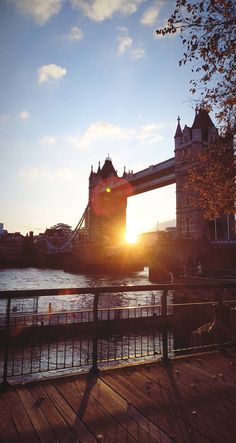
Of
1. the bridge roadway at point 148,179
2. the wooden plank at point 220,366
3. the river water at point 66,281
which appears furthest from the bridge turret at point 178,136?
the wooden plank at point 220,366

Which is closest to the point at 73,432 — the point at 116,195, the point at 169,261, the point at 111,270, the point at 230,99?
the point at 230,99

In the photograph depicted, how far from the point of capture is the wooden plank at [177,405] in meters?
3.00

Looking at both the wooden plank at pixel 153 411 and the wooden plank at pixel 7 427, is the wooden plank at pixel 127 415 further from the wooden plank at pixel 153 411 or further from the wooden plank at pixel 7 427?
the wooden plank at pixel 7 427

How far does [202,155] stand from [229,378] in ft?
29.2

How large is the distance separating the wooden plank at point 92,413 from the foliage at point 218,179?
8.80 meters

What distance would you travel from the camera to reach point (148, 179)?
71.3 metres

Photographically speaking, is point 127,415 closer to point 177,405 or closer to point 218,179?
point 177,405

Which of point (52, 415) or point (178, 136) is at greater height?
point (178, 136)

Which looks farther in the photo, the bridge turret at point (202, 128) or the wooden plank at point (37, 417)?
the bridge turret at point (202, 128)

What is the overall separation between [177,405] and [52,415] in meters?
1.38

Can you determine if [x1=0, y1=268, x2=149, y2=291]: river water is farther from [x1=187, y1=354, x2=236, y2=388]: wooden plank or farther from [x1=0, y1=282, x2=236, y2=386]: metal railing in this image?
[x1=187, y1=354, x2=236, y2=388]: wooden plank

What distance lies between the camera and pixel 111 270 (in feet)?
240

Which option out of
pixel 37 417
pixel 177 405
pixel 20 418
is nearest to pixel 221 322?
pixel 177 405

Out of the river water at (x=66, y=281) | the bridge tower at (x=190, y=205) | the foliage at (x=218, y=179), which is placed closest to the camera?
the foliage at (x=218, y=179)
